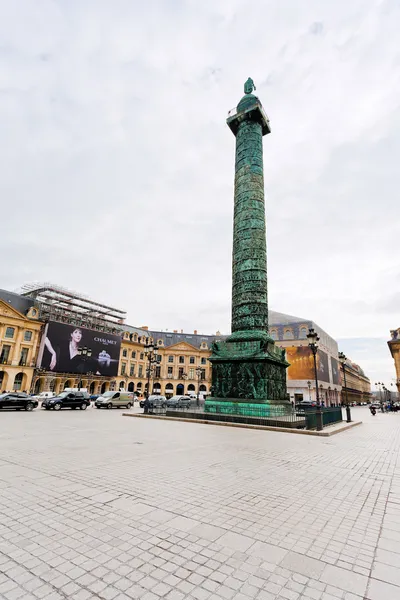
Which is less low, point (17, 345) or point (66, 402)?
point (17, 345)

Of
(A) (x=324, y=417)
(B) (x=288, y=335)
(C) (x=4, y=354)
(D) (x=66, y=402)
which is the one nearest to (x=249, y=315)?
(A) (x=324, y=417)

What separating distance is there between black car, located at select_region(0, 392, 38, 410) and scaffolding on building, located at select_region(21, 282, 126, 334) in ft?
92.9

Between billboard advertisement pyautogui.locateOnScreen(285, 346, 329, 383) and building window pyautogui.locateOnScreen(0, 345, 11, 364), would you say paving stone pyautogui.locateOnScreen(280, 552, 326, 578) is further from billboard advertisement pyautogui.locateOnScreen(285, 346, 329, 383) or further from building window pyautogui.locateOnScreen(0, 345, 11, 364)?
billboard advertisement pyautogui.locateOnScreen(285, 346, 329, 383)

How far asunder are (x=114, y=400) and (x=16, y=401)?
30.9 ft

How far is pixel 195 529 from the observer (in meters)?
3.58

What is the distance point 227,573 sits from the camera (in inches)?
109

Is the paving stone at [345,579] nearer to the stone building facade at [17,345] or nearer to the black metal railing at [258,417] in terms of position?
the black metal railing at [258,417]

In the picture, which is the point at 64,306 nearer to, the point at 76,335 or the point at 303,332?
the point at 76,335

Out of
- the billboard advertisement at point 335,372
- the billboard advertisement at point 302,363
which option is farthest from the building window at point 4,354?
the billboard advertisement at point 335,372

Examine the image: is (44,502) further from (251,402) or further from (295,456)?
(251,402)

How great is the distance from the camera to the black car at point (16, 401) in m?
21.7

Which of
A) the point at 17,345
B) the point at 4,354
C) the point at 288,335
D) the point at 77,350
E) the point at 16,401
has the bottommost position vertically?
the point at 16,401

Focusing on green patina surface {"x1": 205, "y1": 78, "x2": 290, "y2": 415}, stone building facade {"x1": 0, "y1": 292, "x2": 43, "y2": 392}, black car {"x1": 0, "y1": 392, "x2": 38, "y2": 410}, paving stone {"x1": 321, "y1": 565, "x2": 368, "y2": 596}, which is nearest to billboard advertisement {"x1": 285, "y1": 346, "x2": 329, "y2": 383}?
green patina surface {"x1": 205, "y1": 78, "x2": 290, "y2": 415}

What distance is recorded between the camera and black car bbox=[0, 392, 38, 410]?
2167 cm
